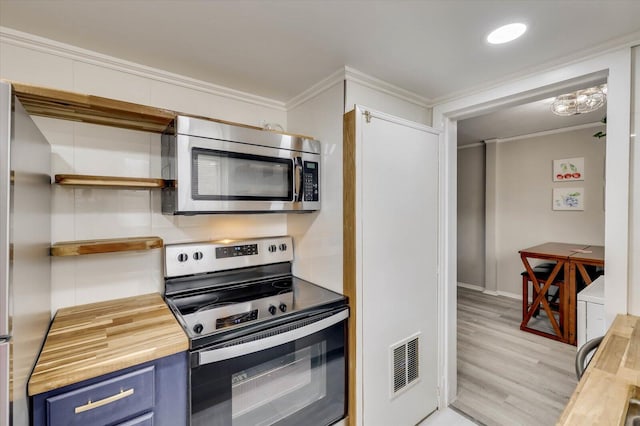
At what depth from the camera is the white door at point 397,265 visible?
1563 mm

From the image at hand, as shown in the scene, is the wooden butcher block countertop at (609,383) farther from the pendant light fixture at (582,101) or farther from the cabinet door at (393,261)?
the pendant light fixture at (582,101)

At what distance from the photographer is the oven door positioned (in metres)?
1.16

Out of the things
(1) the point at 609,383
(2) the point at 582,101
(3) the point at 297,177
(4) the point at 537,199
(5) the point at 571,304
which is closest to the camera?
(1) the point at 609,383

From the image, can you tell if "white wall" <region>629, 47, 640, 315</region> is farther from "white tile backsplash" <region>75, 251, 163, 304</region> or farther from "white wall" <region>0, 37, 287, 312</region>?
"white tile backsplash" <region>75, 251, 163, 304</region>

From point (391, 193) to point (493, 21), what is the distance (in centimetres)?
89

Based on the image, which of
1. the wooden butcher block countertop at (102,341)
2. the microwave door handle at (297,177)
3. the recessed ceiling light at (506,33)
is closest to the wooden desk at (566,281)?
the recessed ceiling light at (506,33)

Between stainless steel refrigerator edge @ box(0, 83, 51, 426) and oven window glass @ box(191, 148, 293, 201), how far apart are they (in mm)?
557

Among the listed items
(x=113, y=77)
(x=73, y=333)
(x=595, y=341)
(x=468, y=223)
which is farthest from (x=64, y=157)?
(x=468, y=223)

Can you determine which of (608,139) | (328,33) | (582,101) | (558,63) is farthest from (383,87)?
(582,101)

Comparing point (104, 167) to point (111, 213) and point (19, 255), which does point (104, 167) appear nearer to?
point (111, 213)

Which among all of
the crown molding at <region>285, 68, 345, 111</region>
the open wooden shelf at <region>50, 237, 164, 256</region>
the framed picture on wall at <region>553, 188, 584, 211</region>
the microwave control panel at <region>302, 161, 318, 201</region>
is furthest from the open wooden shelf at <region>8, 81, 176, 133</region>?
the framed picture on wall at <region>553, 188, 584, 211</region>

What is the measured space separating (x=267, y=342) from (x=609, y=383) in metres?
1.20

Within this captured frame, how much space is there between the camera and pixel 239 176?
5.02ft

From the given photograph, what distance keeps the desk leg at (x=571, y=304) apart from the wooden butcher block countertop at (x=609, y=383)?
7.45 ft
